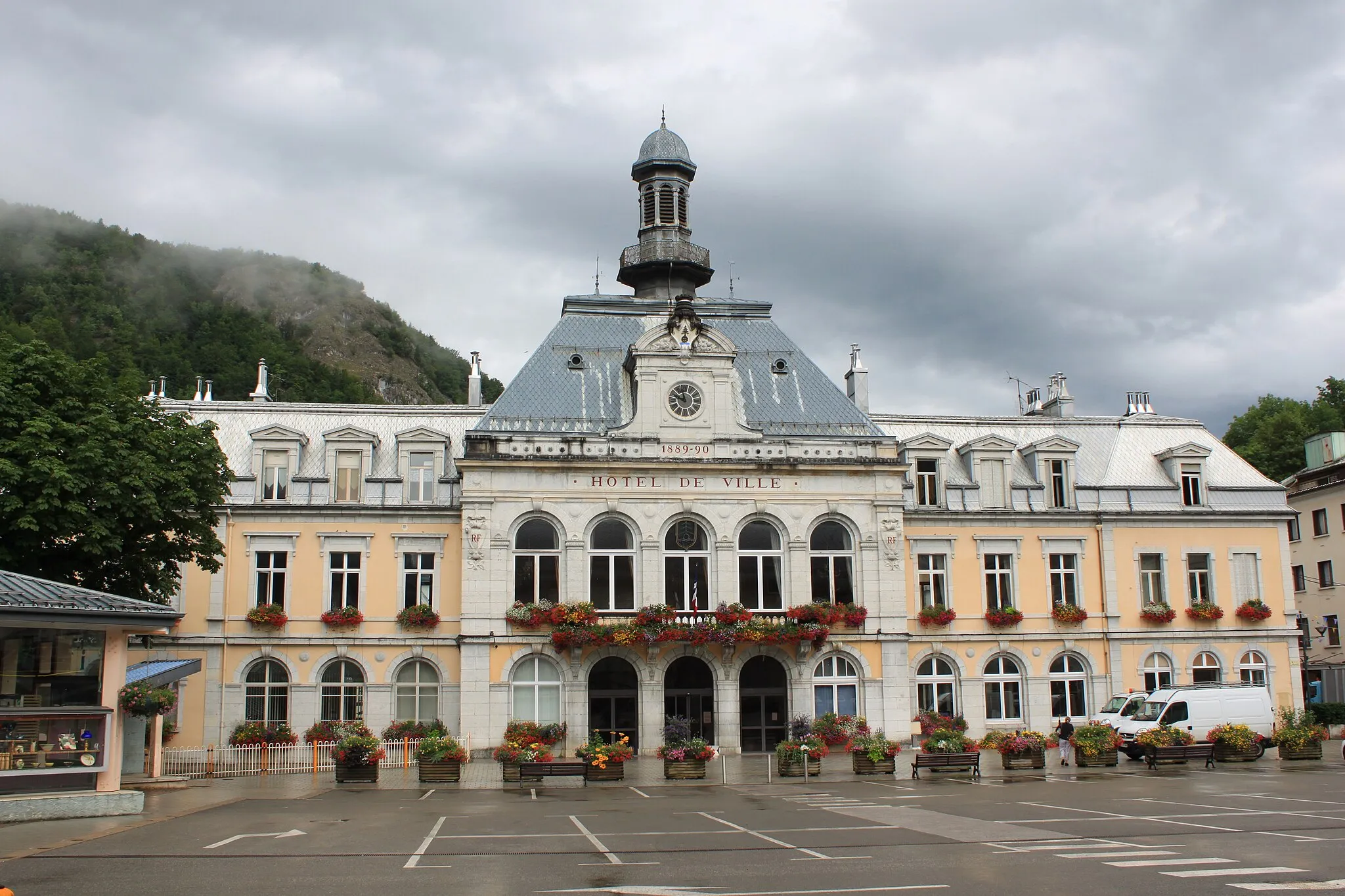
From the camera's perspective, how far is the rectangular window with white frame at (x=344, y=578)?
4022 centimetres

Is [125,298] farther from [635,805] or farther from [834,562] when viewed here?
[635,805]

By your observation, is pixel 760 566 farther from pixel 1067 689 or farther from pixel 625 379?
pixel 1067 689

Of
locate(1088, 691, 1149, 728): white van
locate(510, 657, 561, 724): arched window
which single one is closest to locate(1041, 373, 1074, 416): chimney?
locate(1088, 691, 1149, 728): white van

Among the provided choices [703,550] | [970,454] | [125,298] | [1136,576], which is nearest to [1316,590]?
[1136,576]

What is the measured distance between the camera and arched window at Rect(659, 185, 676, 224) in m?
47.8

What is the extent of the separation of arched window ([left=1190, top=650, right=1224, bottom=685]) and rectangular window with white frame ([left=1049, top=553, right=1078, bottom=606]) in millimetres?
4928

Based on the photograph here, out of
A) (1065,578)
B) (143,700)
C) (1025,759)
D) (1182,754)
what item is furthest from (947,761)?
(143,700)

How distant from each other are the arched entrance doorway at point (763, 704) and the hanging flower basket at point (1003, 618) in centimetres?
816

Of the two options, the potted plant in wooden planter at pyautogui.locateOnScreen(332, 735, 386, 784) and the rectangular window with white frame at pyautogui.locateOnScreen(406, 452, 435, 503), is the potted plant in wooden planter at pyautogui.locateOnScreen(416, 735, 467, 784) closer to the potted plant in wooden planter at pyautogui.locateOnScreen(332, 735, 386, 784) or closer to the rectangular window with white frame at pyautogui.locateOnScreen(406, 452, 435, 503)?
the potted plant in wooden planter at pyautogui.locateOnScreen(332, 735, 386, 784)

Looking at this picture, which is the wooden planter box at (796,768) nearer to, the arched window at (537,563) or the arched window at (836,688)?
the arched window at (836,688)

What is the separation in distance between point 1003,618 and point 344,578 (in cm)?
2309

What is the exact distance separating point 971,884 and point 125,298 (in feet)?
417

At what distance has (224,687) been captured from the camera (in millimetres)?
Result: 39062

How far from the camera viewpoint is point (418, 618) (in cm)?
3966
